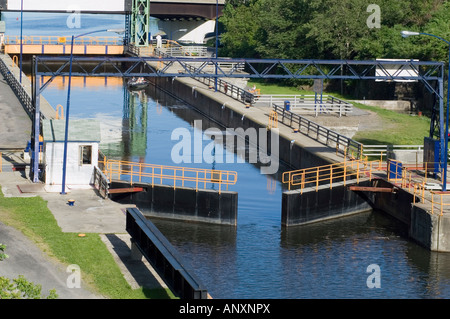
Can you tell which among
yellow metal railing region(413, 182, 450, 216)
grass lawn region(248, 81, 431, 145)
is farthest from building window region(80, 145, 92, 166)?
grass lawn region(248, 81, 431, 145)

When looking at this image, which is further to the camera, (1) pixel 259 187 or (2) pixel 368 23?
(2) pixel 368 23

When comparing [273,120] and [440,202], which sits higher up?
[273,120]

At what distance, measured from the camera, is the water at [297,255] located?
3544 cm

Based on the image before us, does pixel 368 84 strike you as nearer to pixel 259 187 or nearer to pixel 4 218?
pixel 259 187

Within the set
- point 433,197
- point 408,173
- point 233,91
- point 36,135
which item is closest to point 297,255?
point 433,197

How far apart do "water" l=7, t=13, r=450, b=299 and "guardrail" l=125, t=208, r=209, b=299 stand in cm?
336

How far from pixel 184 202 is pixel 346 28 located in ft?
165

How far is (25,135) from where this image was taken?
59.2 metres

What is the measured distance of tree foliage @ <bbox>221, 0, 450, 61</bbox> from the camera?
281 ft

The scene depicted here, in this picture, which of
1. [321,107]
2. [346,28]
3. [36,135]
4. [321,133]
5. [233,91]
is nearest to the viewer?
[36,135]

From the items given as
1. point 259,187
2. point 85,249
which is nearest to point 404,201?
point 259,187

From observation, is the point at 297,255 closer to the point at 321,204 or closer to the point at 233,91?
the point at 321,204
